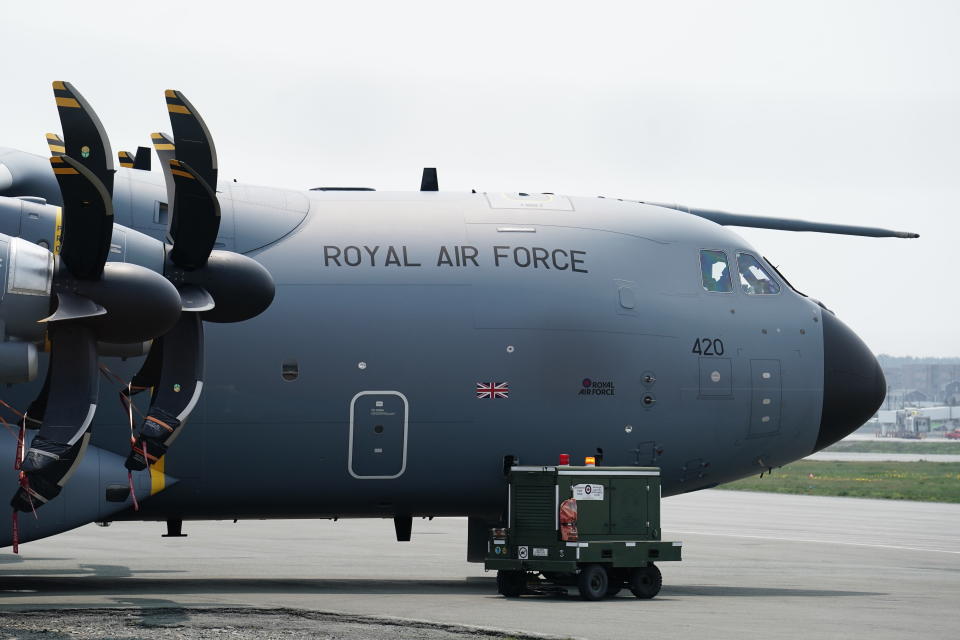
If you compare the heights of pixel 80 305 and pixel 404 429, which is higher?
pixel 80 305

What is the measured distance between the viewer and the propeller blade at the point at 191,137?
588 inches

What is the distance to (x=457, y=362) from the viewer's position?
1958cm

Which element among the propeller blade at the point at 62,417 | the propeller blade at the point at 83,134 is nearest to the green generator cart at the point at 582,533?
the propeller blade at the point at 62,417

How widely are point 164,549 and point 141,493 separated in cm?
1094

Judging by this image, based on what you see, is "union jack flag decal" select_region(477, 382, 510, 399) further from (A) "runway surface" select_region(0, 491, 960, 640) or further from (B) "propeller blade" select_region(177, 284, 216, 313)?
(B) "propeller blade" select_region(177, 284, 216, 313)

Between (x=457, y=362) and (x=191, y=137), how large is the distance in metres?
6.05

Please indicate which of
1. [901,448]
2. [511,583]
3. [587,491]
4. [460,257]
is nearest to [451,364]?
[460,257]

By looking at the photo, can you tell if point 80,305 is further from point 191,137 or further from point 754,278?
point 754,278

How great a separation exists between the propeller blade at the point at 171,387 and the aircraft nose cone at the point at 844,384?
10734mm

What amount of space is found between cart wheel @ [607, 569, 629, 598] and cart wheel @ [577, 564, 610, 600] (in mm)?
299

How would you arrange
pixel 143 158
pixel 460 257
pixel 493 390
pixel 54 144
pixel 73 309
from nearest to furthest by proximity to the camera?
pixel 73 309 < pixel 54 144 < pixel 493 390 < pixel 460 257 < pixel 143 158

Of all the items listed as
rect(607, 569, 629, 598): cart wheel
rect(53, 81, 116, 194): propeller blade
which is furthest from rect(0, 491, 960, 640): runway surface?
rect(53, 81, 116, 194): propeller blade

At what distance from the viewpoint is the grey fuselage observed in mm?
18938

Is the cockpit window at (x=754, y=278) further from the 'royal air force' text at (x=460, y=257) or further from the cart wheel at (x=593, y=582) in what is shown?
the cart wheel at (x=593, y=582)
